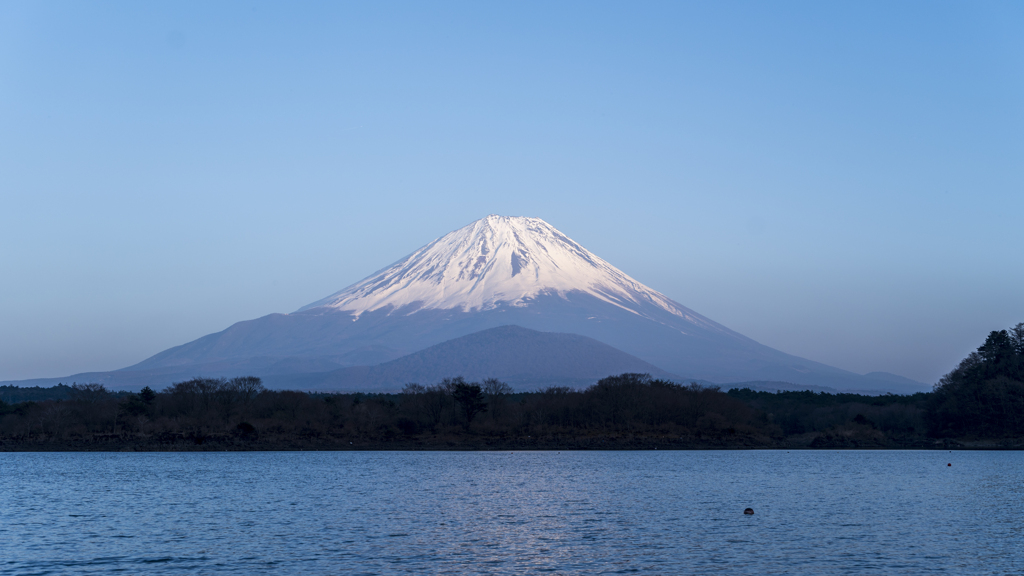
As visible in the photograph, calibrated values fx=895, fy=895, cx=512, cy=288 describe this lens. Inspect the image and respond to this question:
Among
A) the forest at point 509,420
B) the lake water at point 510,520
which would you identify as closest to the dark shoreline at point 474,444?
the forest at point 509,420

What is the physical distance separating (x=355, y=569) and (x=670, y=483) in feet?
121

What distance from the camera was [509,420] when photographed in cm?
12025

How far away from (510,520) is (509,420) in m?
80.3

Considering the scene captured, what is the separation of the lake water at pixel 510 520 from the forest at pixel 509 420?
34.1m

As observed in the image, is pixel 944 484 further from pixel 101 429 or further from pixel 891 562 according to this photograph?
pixel 101 429

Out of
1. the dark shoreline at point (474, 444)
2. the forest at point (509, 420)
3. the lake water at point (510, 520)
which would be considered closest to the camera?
the lake water at point (510, 520)

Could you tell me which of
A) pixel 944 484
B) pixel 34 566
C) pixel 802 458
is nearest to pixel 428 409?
pixel 802 458

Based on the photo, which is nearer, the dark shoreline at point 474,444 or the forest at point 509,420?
the dark shoreline at point 474,444

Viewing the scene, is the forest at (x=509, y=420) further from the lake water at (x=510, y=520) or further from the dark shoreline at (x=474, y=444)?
the lake water at (x=510, y=520)

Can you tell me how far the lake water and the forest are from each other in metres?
34.1

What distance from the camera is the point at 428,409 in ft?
392

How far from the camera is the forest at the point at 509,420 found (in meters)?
107

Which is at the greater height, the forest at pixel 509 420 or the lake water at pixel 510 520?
the forest at pixel 509 420

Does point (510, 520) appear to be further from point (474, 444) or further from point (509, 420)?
point (509, 420)
